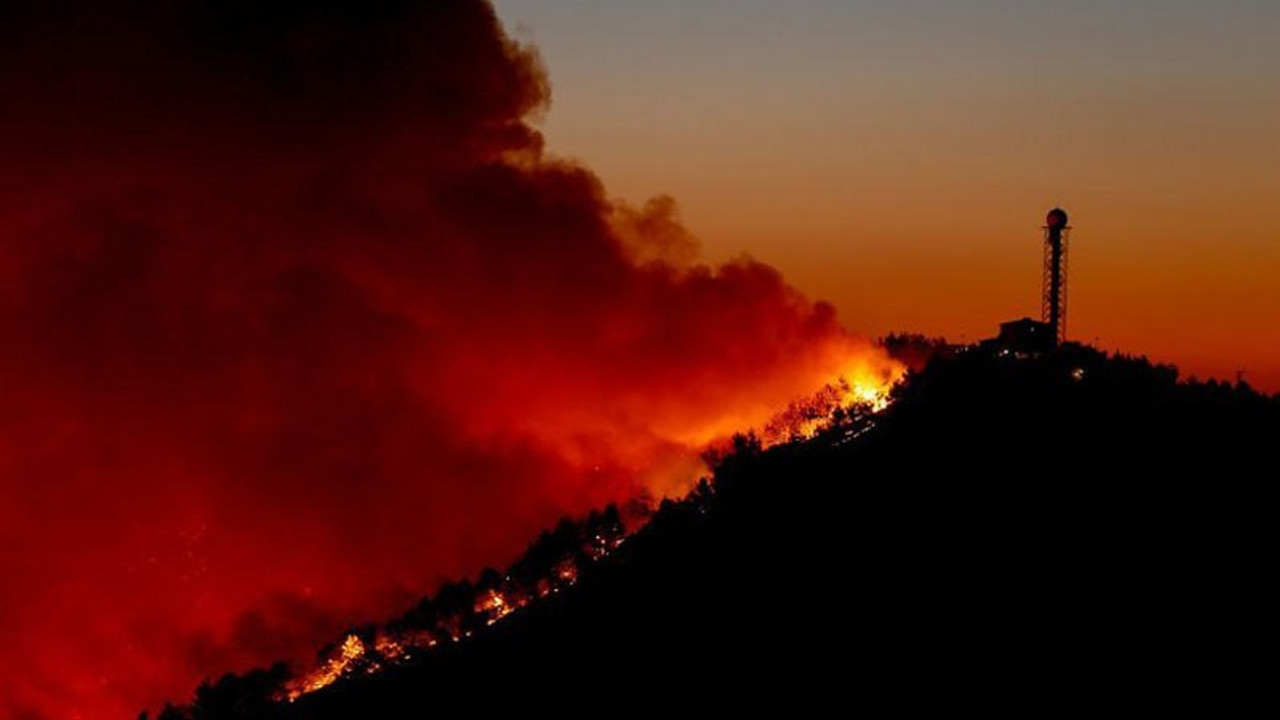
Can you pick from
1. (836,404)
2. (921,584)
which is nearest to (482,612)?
(921,584)

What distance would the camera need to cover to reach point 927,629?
42812 millimetres

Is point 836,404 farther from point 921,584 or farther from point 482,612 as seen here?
point 921,584

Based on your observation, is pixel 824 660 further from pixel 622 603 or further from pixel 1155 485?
pixel 1155 485

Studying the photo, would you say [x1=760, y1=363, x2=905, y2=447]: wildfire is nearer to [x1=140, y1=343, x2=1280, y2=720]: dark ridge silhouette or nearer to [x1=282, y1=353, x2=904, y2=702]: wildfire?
[x1=282, y1=353, x2=904, y2=702]: wildfire

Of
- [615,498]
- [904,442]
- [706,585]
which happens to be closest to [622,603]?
[706,585]

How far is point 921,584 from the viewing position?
45.4m

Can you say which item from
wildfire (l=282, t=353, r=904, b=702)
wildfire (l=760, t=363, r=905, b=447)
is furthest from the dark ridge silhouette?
wildfire (l=760, t=363, r=905, b=447)

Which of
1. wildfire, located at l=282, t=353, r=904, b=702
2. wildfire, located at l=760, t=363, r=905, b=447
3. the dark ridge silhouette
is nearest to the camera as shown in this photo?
the dark ridge silhouette

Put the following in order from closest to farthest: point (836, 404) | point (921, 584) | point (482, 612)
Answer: point (921, 584), point (482, 612), point (836, 404)

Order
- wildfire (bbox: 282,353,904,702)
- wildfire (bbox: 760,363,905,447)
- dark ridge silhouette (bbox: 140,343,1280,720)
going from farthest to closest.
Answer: wildfire (bbox: 760,363,905,447) → wildfire (bbox: 282,353,904,702) → dark ridge silhouette (bbox: 140,343,1280,720)

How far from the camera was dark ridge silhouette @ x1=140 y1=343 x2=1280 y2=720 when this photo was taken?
134ft

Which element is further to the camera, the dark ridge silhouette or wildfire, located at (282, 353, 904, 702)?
wildfire, located at (282, 353, 904, 702)

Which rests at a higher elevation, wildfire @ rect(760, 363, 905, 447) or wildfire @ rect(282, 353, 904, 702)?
wildfire @ rect(760, 363, 905, 447)

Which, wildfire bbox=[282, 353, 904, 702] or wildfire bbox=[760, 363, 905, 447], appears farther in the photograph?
wildfire bbox=[760, 363, 905, 447]
